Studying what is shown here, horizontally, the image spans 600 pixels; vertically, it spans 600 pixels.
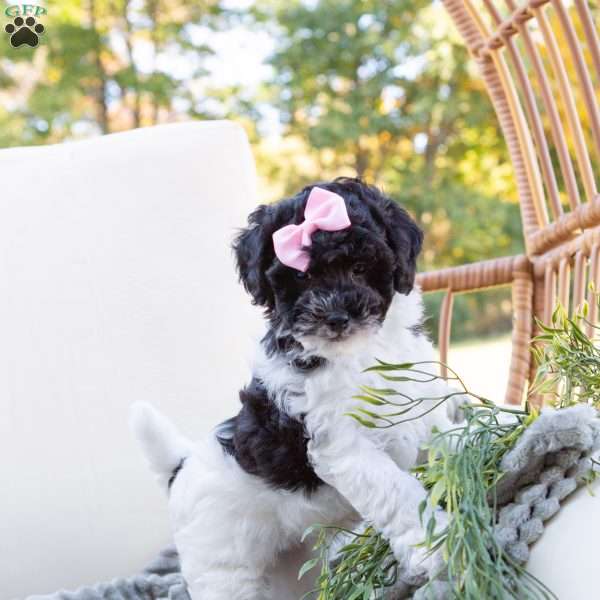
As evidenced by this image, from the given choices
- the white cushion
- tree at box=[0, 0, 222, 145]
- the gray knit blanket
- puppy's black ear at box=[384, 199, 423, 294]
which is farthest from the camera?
tree at box=[0, 0, 222, 145]

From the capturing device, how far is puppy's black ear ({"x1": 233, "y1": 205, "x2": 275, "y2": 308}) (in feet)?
4.02

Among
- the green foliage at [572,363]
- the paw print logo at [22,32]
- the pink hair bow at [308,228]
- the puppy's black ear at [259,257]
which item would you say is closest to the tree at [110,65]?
the paw print logo at [22,32]

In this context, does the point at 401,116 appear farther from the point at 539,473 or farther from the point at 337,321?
the point at 539,473

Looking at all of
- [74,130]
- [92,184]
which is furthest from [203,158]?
[74,130]

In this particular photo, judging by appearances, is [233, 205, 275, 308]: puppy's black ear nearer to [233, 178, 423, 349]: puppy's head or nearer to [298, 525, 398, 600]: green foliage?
[233, 178, 423, 349]: puppy's head

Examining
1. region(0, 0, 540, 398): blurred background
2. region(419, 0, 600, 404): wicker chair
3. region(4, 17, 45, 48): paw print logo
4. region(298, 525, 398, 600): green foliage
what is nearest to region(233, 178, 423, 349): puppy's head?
region(298, 525, 398, 600): green foliage

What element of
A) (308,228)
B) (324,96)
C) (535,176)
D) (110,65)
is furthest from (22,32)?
(324,96)

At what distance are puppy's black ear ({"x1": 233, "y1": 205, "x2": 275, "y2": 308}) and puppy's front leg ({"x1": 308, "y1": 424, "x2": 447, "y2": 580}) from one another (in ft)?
0.71

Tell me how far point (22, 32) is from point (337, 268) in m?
2.54

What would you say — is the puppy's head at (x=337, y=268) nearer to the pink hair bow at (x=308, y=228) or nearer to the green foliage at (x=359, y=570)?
the pink hair bow at (x=308, y=228)

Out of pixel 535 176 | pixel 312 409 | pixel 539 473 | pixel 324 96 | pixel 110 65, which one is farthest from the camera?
pixel 324 96

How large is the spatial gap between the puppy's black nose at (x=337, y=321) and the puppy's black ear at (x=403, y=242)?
0.15 meters

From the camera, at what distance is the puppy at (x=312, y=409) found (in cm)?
112

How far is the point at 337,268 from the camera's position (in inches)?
45.2
